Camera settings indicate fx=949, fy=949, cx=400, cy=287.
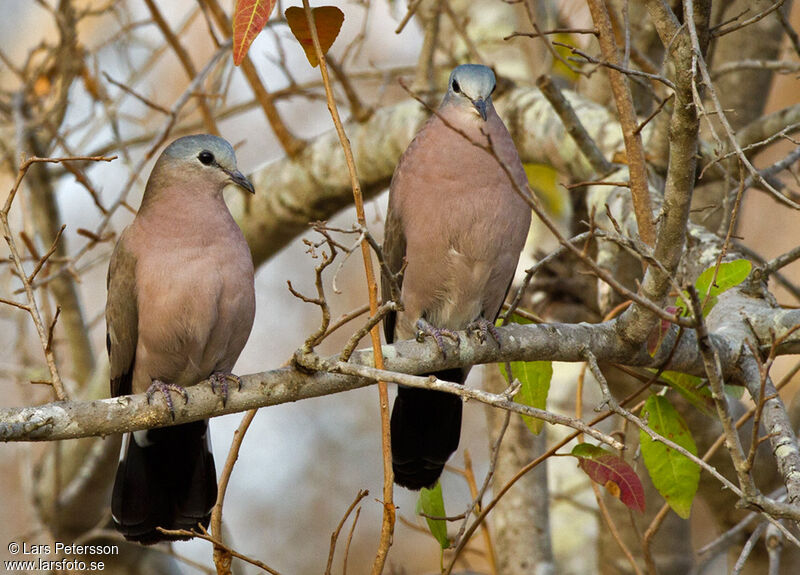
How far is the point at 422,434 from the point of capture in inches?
156

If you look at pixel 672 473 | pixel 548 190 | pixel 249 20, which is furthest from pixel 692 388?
pixel 548 190

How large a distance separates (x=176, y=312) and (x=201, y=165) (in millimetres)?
682

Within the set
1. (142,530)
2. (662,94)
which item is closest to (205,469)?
(142,530)

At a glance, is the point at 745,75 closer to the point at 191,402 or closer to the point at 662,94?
the point at 662,94

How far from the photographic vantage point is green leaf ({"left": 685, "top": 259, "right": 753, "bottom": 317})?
314 cm

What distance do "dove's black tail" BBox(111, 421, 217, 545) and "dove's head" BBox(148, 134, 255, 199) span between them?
1.06 m

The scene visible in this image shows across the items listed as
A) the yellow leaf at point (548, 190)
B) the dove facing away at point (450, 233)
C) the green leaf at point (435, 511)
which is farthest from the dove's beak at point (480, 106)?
the yellow leaf at point (548, 190)

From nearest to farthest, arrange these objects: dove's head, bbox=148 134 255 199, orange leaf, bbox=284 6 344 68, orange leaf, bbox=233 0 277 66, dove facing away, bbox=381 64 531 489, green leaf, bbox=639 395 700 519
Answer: orange leaf, bbox=233 0 277 66, orange leaf, bbox=284 6 344 68, green leaf, bbox=639 395 700 519, dove facing away, bbox=381 64 531 489, dove's head, bbox=148 134 255 199

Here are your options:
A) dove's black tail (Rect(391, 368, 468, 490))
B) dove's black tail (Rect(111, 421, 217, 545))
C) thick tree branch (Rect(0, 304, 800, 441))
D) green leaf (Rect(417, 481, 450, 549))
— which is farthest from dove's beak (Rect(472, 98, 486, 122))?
dove's black tail (Rect(111, 421, 217, 545))

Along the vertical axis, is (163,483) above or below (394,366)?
below

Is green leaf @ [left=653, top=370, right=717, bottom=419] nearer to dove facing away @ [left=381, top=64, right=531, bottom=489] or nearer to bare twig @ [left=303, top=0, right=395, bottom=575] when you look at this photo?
dove facing away @ [left=381, top=64, right=531, bottom=489]

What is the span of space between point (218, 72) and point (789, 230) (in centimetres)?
632

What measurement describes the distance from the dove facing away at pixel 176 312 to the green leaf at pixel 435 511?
2.85 feet

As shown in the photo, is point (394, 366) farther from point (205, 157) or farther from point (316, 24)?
point (205, 157)
